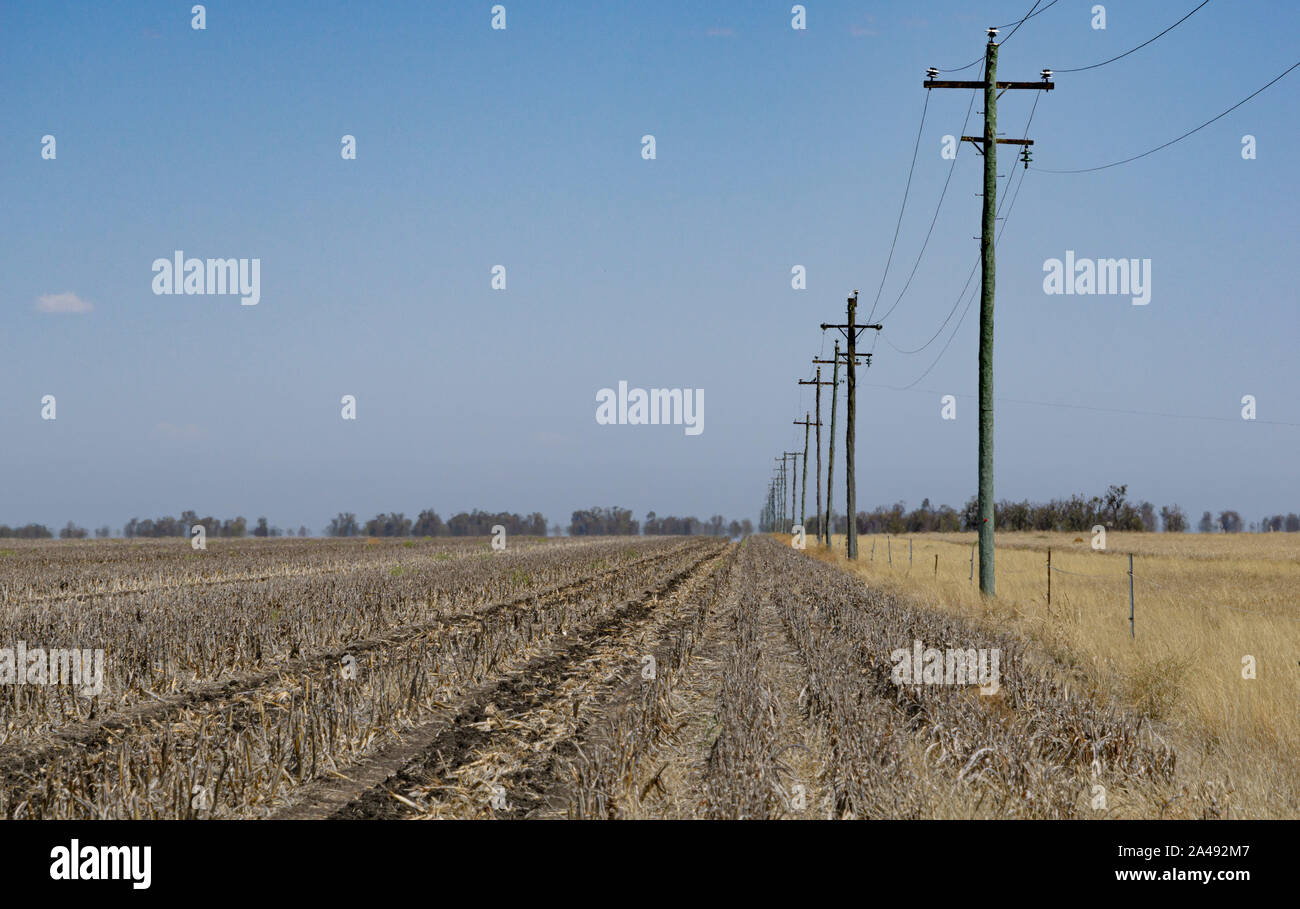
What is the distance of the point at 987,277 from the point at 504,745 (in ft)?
48.4

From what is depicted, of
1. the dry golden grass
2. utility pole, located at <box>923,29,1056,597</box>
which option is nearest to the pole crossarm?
utility pole, located at <box>923,29,1056,597</box>

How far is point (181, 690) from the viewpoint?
10648 mm

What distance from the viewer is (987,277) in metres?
18.8

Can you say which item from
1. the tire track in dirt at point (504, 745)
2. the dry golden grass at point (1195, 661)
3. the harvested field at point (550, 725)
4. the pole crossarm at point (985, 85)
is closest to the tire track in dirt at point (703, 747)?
the harvested field at point (550, 725)

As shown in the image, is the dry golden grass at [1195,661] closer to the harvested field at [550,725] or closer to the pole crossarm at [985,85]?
the harvested field at [550,725]

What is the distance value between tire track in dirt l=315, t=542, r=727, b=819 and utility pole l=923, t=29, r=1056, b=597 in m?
8.54

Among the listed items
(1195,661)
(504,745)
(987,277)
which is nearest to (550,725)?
(504,745)

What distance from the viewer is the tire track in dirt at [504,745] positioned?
674cm

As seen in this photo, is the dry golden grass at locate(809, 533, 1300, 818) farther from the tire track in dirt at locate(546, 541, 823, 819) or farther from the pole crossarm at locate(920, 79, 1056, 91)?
the pole crossarm at locate(920, 79, 1056, 91)

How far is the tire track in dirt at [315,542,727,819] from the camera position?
6.74m

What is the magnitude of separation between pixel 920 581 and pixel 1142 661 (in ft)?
45.5

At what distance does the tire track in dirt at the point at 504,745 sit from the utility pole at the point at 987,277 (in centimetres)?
854

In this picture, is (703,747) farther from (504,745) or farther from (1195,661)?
(1195,661)
